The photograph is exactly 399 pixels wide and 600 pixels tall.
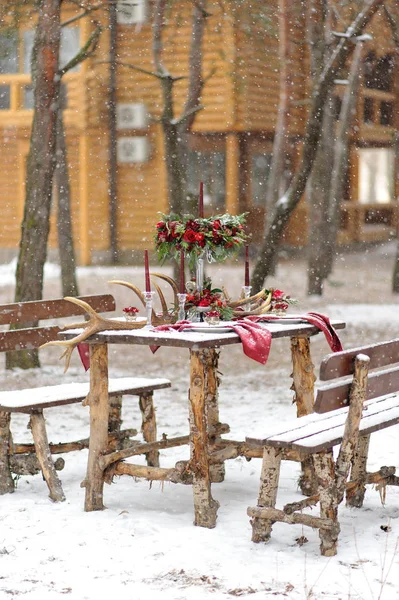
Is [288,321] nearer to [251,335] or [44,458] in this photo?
[251,335]

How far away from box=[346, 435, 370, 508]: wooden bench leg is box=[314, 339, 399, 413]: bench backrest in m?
0.56

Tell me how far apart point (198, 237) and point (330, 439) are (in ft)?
4.58

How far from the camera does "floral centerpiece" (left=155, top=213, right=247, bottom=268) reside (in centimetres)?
598

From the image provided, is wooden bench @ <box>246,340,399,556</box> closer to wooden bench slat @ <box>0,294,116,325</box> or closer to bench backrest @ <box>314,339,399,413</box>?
bench backrest @ <box>314,339,399,413</box>

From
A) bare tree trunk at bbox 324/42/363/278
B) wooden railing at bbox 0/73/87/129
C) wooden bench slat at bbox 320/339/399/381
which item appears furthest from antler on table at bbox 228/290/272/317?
wooden railing at bbox 0/73/87/129

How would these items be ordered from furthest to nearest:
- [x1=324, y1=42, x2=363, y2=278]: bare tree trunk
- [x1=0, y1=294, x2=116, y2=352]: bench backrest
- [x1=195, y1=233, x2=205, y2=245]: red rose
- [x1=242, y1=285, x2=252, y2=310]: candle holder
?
[x1=324, y1=42, x2=363, y2=278]: bare tree trunk
[x1=0, y1=294, x2=116, y2=352]: bench backrest
[x1=242, y1=285, x2=252, y2=310]: candle holder
[x1=195, y1=233, x2=205, y2=245]: red rose

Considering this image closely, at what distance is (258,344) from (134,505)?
1207mm

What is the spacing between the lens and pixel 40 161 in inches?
444

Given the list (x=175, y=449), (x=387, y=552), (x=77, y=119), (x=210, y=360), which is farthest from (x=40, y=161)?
(x=77, y=119)

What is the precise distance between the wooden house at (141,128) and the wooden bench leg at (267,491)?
19.1 meters

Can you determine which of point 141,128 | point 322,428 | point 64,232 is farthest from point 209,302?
point 141,128

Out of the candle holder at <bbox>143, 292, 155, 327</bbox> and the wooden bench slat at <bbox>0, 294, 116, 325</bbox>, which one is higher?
the candle holder at <bbox>143, 292, 155, 327</bbox>

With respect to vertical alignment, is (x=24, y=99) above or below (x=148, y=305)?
above

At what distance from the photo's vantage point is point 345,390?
5.12 meters
